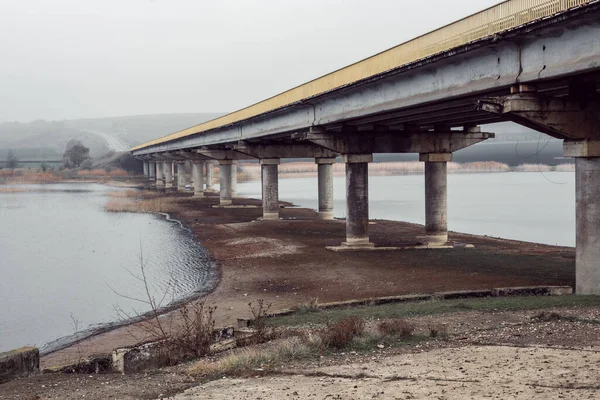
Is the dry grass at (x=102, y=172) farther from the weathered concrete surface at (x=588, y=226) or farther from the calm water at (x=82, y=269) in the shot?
the weathered concrete surface at (x=588, y=226)

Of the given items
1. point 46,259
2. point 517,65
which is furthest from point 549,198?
point 517,65

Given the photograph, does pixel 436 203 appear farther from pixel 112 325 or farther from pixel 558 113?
pixel 112 325

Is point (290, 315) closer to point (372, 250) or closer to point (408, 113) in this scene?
point (408, 113)

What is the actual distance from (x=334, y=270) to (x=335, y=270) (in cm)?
4

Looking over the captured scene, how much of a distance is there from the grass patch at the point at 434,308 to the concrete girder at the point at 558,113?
442 centimetres

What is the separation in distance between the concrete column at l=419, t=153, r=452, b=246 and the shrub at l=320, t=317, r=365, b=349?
72.1 ft

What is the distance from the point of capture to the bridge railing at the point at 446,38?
1861 centimetres

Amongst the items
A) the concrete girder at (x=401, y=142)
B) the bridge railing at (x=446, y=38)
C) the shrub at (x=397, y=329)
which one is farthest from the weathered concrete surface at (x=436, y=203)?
the shrub at (x=397, y=329)

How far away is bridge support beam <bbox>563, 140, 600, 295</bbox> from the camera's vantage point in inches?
746

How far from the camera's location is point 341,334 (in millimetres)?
13203

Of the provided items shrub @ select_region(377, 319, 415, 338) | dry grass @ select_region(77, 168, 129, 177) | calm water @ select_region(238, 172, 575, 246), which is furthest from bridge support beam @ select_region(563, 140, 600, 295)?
dry grass @ select_region(77, 168, 129, 177)

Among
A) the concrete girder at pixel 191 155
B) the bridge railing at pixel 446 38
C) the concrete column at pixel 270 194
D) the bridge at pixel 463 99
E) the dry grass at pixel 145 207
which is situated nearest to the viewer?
the bridge at pixel 463 99

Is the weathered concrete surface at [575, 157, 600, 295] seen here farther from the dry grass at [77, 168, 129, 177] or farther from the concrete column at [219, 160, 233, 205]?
the dry grass at [77, 168, 129, 177]

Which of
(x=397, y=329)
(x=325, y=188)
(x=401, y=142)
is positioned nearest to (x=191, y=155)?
(x=325, y=188)
